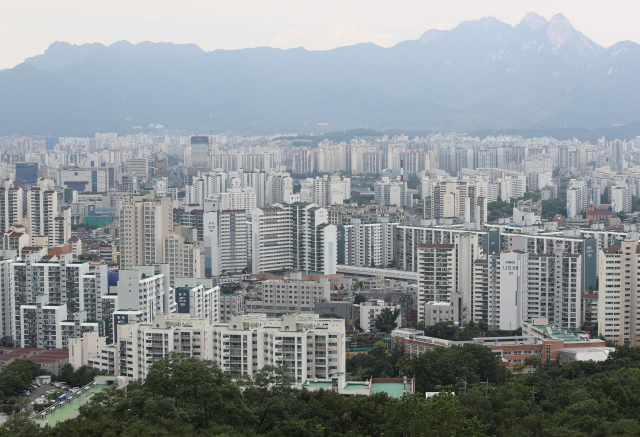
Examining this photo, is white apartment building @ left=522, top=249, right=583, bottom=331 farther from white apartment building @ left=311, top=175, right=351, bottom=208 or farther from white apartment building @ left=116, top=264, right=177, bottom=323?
white apartment building @ left=311, top=175, right=351, bottom=208

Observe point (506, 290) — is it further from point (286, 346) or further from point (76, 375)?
point (76, 375)

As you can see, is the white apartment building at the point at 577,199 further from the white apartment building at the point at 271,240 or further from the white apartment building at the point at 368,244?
the white apartment building at the point at 271,240

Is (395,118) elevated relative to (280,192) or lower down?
elevated

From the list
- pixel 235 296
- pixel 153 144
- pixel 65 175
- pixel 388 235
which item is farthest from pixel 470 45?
pixel 235 296

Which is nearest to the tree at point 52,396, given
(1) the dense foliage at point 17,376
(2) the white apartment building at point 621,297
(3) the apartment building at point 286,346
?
(1) the dense foliage at point 17,376

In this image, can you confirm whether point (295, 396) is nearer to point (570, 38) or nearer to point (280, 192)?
point (280, 192)

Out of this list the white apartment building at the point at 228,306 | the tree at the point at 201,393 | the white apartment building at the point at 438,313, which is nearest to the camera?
the tree at the point at 201,393

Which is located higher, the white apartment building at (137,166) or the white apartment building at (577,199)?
the white apartment building at (137,166)
